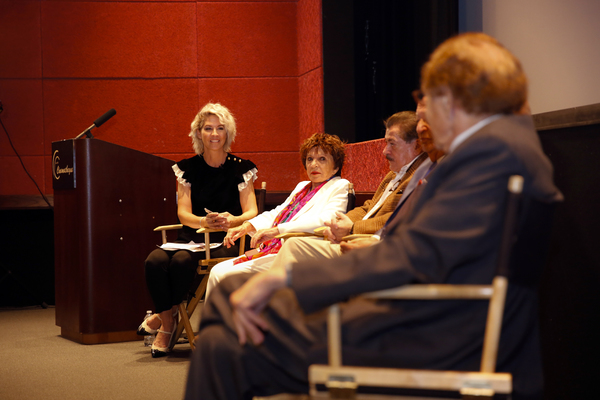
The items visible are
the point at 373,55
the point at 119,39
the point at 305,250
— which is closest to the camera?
the point at 305,250

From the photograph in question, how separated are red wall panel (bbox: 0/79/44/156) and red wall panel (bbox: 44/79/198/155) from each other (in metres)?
0.07

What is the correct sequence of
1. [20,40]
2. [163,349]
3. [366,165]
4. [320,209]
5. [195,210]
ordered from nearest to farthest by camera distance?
1. [320,209]
2. [163,349]
3. [195,210]
4. [366,165]
5. [20,40]

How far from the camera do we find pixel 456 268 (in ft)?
3.82


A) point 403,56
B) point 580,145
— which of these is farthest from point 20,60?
point 580,145

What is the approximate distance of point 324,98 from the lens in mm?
5020

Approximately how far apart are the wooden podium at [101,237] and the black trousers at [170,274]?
525 millimetres

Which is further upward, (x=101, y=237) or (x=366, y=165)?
(x=366, y=165)

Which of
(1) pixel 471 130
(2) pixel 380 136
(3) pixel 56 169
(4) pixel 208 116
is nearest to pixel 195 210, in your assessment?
(4) pixel 208 116

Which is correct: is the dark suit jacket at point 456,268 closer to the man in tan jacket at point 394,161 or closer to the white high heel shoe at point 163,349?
the man in tan jacket at point 394,161

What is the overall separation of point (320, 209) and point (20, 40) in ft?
12.8

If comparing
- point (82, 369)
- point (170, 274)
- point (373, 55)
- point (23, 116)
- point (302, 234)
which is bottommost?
point (82, 369)

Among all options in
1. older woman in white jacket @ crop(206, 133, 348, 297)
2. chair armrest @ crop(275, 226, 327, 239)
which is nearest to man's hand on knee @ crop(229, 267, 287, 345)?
chair armrest @ crop(275, 226, 327, 239)

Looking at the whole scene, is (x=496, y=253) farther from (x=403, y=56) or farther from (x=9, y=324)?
(x=9, y=324)

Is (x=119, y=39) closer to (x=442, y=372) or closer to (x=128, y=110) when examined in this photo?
(x=128, y=110)
